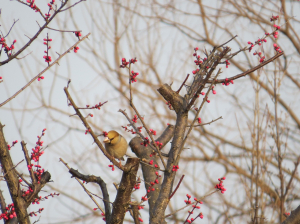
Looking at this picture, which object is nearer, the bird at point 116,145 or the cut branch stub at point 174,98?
the cut branch stub at point 174,98

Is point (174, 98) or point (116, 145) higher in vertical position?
point (116, 145)

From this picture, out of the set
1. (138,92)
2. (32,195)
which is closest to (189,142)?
(138,92)

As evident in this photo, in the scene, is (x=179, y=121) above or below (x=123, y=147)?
below

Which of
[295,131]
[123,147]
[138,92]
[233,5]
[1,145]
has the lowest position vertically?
[1,145]

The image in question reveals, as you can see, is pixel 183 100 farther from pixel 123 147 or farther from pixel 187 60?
pixel 187 60

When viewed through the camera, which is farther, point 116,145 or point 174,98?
point 116,145

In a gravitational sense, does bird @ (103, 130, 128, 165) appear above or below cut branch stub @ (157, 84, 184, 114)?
above

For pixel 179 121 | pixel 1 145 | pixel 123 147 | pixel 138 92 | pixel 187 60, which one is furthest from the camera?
pixel 138 92

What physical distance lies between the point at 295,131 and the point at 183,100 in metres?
6.55

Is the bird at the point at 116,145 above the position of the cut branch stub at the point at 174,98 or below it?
above

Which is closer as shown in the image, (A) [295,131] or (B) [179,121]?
(B) [179,121]

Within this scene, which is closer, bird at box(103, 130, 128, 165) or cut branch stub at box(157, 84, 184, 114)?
cut branch stub at box(157, 84, 184, 114)

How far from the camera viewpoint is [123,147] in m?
4.20

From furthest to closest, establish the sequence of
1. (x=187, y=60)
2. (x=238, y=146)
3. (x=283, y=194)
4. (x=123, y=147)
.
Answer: (x=238, y=146) < (x=187, y=60) < (x=123, y=147) < (x=283, y=194)
